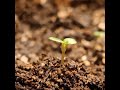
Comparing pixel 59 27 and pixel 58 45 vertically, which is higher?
pixel 59 27

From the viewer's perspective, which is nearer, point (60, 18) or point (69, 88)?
point (69, 88)

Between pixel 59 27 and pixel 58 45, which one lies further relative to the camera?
pixel 59 27

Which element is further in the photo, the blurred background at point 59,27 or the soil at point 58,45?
the blurred background at point 59,27
